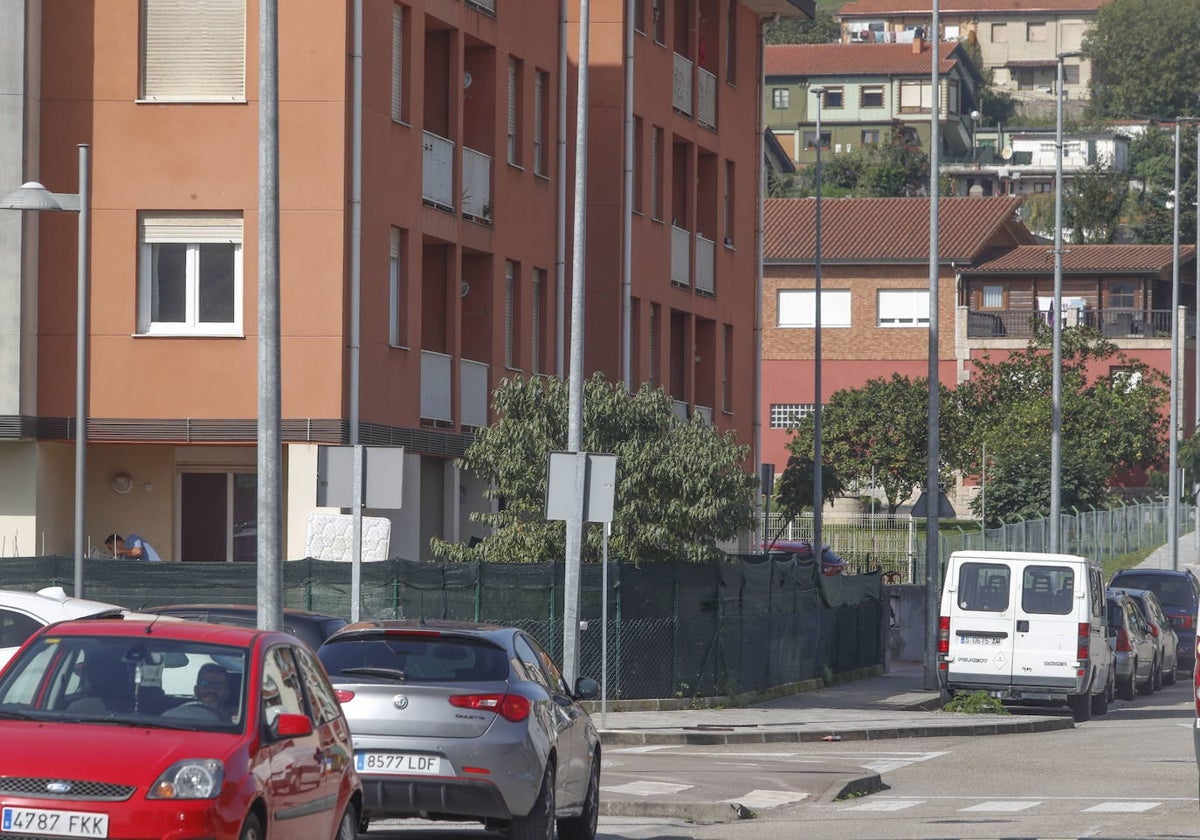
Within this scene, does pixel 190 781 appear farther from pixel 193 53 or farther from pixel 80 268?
pixel 193 53

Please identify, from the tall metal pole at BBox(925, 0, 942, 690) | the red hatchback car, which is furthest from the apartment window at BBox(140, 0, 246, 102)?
the red hatchback car

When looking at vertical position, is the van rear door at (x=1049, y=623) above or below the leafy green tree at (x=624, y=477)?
below

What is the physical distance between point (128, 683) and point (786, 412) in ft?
241

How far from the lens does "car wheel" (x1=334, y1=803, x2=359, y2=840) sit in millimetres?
11094

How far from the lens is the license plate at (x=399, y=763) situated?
42.4 ft

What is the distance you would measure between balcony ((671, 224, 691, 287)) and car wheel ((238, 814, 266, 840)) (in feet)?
102

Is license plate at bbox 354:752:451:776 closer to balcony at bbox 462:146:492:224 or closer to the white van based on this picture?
the white van

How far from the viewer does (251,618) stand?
19.1 meters

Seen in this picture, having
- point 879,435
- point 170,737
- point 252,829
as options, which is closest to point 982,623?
point 252,829

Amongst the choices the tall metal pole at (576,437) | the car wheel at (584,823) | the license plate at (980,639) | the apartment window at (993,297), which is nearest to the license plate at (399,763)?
the car wheel at (584,823)

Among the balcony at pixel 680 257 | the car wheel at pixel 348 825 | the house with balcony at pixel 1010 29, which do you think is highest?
the house with balcony at pixel 1010 29

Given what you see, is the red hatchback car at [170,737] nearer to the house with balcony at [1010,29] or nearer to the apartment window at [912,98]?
the apartment window at [912,98]

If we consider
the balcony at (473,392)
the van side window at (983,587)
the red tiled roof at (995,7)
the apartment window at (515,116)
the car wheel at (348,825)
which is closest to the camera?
the car wheel at (348,825)

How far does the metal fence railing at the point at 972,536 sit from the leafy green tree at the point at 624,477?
15.3m
